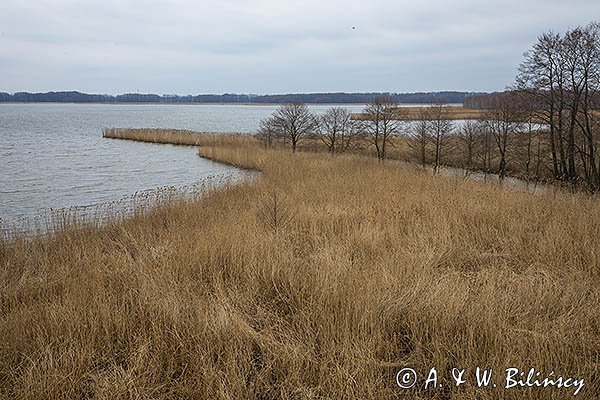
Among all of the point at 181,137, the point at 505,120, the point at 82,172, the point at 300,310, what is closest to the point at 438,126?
the point at 505,120

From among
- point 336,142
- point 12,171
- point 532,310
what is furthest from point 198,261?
point 336,142

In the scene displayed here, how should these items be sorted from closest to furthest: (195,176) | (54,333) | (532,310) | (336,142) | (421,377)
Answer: (421,377) < (54,333) < (532,310) < (195,176) < (336,142)

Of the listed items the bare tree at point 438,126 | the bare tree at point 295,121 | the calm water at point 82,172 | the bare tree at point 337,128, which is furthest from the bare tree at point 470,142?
the calm water at point 82,172

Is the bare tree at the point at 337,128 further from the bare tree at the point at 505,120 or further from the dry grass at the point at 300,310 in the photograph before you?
the dry grass at the point at 300,310

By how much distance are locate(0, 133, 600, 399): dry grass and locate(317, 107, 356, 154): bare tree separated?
1973 cm

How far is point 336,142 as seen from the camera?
27719 millimetres

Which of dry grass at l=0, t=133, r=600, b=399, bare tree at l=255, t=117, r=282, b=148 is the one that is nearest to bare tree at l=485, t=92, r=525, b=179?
bare tree at l=255, t=117, r=282, b=148

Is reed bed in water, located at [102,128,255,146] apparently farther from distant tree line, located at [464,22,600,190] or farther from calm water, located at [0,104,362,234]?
distant tree line, located at [464,22,600,190]

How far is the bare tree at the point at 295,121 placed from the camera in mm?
25734

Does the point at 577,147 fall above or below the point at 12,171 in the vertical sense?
above

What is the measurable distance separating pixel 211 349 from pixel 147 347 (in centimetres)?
52

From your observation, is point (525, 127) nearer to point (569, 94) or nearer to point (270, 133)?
point (569, 94)

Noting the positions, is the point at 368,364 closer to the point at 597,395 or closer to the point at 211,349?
the point at 211,349

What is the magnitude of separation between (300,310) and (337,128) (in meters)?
23.5
